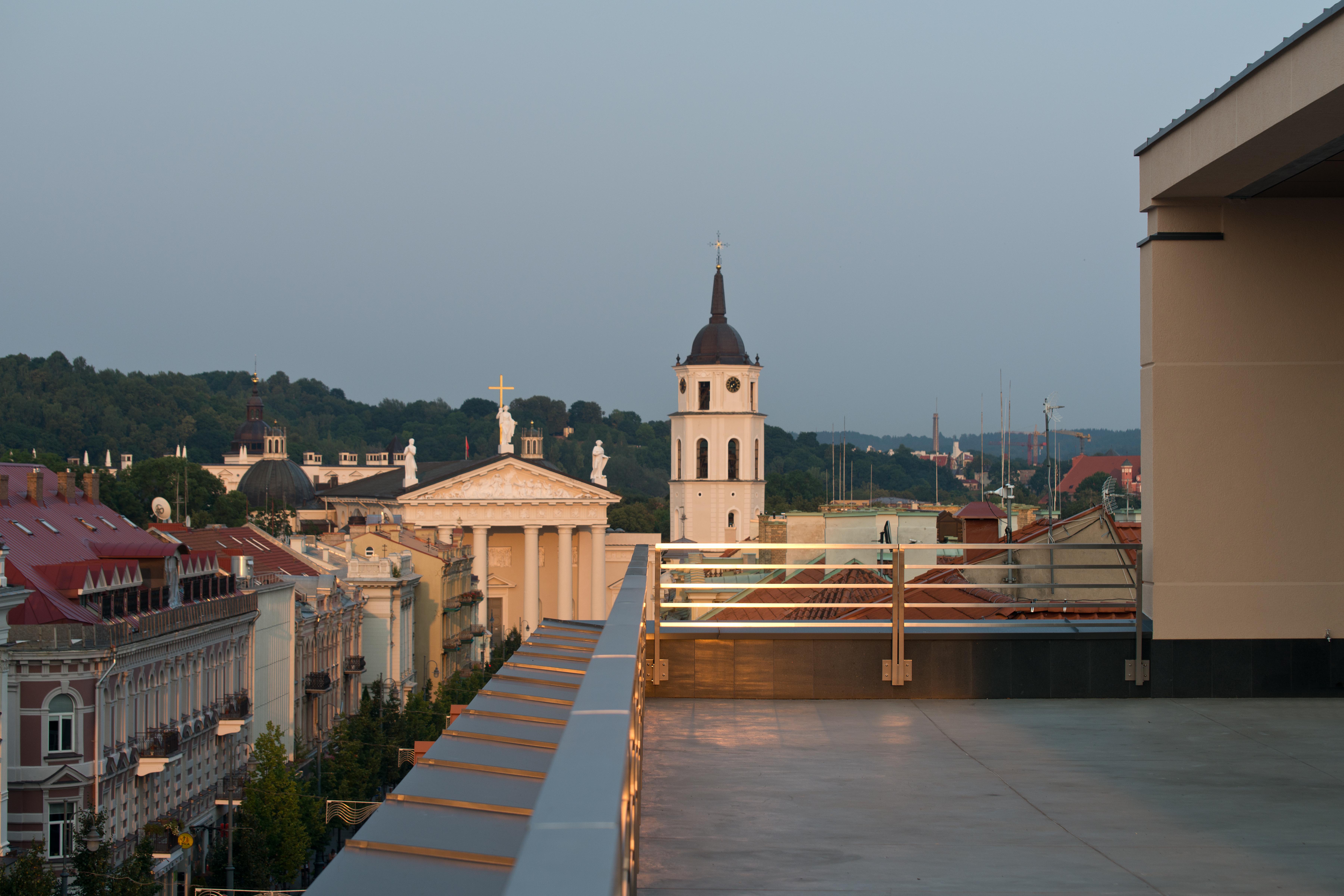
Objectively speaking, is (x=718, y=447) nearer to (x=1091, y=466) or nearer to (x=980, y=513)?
(x=1091, y=466)

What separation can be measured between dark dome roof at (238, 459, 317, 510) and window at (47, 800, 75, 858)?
444 feet

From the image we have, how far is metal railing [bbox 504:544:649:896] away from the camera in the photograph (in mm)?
2102

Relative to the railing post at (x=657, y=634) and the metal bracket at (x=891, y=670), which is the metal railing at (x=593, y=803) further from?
the metal bracket at (x=891, y=670)

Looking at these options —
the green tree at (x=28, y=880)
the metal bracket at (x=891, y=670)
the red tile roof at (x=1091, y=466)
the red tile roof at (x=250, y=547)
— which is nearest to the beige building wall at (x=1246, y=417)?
the metal bracket at (x=891, y=670)

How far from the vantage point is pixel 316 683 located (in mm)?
50469

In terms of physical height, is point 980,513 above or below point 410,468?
below

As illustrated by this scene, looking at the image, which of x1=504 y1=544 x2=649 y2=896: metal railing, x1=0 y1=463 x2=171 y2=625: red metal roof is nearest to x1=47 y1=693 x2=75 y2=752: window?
x1=0 y1=463 x2=171 y2=625: red metal roof

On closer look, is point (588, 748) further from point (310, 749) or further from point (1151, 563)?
point (310, 749)

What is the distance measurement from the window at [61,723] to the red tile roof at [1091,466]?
290 feet

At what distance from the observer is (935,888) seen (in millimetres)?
4652

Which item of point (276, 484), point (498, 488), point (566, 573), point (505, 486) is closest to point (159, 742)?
point (498, 488)

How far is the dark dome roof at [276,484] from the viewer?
165 metres

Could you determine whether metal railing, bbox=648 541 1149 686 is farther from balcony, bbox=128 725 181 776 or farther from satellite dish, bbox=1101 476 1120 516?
balcony, bbox=128 725 181 776

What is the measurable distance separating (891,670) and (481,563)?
85.0 meters
